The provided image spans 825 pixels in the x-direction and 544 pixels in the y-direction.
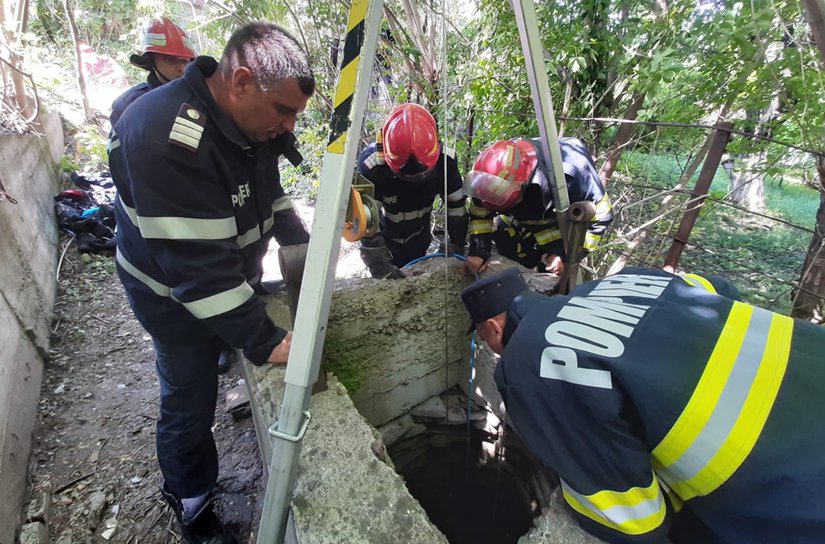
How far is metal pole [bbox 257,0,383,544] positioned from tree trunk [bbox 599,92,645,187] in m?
2.73

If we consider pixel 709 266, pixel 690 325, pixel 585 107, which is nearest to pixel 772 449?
pixel 690 325

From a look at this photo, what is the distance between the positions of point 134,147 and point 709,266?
5.63 metres

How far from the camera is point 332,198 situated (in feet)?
2.65

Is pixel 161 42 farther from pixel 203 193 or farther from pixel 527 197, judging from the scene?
pixel 527 197

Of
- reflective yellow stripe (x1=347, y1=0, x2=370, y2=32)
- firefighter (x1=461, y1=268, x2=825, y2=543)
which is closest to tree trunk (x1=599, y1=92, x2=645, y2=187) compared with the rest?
firefighter (x1=461, y1=268, x2=825, y2=543)

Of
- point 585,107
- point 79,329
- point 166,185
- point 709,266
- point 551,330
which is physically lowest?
point 79,329

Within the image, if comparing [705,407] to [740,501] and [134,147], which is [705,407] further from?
[134,147]

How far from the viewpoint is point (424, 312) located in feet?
7.59

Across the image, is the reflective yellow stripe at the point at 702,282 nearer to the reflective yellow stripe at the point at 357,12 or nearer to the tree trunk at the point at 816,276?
the tree trunk at the point at 816,276

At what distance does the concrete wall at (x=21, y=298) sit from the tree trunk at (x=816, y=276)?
13.2 feet

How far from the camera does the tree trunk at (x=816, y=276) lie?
200 centimetres

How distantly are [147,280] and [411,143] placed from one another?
5.13 feet

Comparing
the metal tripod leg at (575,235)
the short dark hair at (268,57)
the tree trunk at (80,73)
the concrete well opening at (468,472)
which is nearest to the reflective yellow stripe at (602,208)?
the metal tripod leg at (575,235)

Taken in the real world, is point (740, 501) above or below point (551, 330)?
below
